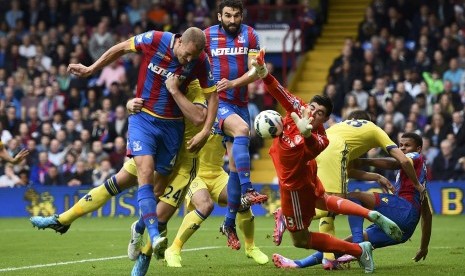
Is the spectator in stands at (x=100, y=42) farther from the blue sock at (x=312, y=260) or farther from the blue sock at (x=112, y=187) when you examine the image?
the blue sock at (x=312, y=260)

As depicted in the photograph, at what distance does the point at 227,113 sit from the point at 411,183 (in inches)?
92.7

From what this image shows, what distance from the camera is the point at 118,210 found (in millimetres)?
23234

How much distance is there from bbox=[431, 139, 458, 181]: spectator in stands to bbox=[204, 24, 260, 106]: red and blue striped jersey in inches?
377

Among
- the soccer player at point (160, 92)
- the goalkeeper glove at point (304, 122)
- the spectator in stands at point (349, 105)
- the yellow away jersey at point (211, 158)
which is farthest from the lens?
the spectator in stands at point (349, 105)

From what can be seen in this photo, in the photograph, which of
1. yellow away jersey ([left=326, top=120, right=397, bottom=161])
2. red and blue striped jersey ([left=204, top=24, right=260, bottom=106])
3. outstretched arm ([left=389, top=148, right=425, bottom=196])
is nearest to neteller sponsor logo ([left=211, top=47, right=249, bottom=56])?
red and blue striped jersey ([left=204, top=24, right=260, bottom=106])

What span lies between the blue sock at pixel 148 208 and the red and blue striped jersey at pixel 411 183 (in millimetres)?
3044

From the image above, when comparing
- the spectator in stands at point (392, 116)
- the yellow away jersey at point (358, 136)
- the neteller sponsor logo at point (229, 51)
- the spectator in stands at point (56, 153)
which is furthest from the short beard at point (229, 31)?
the spectator in stands at point (56, 153)

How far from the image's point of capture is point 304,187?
11500 mm

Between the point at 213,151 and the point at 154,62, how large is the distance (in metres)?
2.67

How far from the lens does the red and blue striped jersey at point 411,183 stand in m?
12.6

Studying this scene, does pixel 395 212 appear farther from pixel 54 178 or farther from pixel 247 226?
pixel 54 178

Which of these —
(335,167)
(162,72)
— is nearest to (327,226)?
(335,167)

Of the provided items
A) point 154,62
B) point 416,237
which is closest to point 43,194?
point 416,237

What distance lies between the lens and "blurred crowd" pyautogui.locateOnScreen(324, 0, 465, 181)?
23109mm
